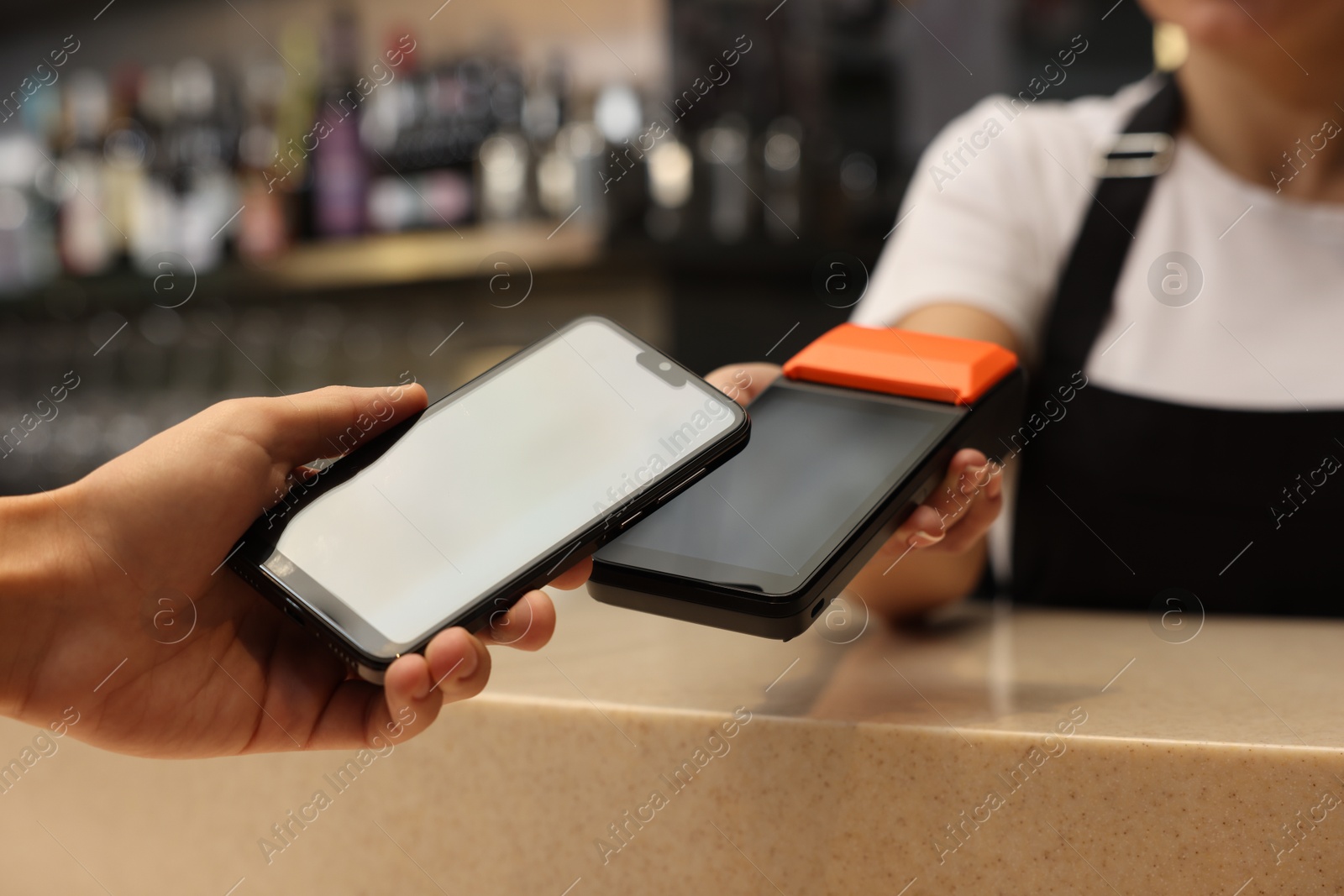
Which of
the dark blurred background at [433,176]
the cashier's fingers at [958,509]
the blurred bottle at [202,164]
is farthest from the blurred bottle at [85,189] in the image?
the cashier's fingers at [958,509]

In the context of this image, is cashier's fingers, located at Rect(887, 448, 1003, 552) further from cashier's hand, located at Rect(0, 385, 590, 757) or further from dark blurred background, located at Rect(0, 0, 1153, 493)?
dark blurred background, located at Rect(0, 0, 1153, 493)

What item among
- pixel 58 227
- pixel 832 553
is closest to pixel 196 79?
pixel 58 227

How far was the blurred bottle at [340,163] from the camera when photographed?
6.15 ft

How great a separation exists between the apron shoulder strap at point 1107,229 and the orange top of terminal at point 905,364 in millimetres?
315

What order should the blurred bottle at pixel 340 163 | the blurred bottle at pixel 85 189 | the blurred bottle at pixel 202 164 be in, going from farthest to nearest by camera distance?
the blurred bottle at pixel 85 189 < the blurred bottle at pixel 202 164 < the blurred bottle at pixel 340 163

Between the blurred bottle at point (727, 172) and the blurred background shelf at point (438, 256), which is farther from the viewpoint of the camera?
the blurred background shelf at point (438, 256)

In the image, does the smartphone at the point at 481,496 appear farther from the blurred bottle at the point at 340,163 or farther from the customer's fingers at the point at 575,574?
the blurred bottle at the point at 340,163

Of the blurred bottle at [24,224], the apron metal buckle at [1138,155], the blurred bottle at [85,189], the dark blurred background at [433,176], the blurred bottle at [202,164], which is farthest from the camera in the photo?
the blurred bottle at [24,224]

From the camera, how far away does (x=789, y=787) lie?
1.51 feet

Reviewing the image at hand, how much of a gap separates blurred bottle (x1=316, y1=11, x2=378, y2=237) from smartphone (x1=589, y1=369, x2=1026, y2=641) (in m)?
1.49

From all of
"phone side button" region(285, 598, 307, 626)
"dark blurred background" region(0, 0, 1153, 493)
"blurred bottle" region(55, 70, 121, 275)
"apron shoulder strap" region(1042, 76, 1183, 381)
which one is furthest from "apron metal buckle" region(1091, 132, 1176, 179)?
"blurred bottle" region(55, 70, 121, 275)

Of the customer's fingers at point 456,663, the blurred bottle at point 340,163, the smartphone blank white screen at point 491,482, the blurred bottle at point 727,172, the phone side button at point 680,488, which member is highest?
the blurred bottle at point 340,163

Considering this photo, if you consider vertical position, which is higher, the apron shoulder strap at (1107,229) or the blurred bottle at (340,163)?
the blurred bottle at (340,163)

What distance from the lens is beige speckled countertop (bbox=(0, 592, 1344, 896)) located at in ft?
1.36
